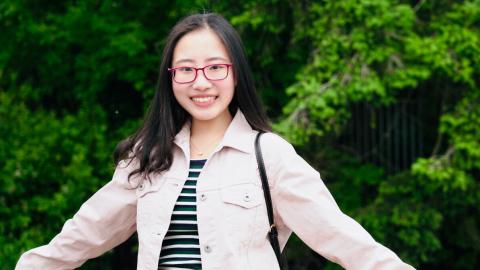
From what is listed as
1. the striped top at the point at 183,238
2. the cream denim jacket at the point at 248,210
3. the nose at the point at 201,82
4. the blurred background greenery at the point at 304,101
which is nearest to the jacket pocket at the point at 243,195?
the cream denim jacket at the point at 248,210

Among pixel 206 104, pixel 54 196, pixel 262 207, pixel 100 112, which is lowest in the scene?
pixel 54 196

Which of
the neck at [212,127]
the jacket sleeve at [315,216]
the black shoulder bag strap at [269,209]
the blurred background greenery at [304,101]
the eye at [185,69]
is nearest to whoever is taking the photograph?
the jacket sleeve at [315,216]

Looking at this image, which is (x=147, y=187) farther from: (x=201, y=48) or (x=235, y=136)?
(x=201, y=48)

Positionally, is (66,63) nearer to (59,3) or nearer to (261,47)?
(59,3)

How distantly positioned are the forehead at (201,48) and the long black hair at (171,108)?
2cm

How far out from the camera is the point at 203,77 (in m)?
2.68

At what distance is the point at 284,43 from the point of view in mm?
7031

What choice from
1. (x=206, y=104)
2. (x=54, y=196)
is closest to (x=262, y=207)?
(x=206, y=104)

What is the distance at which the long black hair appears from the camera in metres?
2.73

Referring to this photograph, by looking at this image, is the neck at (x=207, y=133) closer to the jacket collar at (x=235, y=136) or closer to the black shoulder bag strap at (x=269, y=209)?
the jacket collar at (x=235, y=136)

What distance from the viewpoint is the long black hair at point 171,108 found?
2729mm

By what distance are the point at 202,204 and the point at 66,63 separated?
486cm

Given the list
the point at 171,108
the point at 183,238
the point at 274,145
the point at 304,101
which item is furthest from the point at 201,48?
the point at 304,101

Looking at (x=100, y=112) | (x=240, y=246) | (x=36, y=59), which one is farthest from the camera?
(x=36, y=59)
